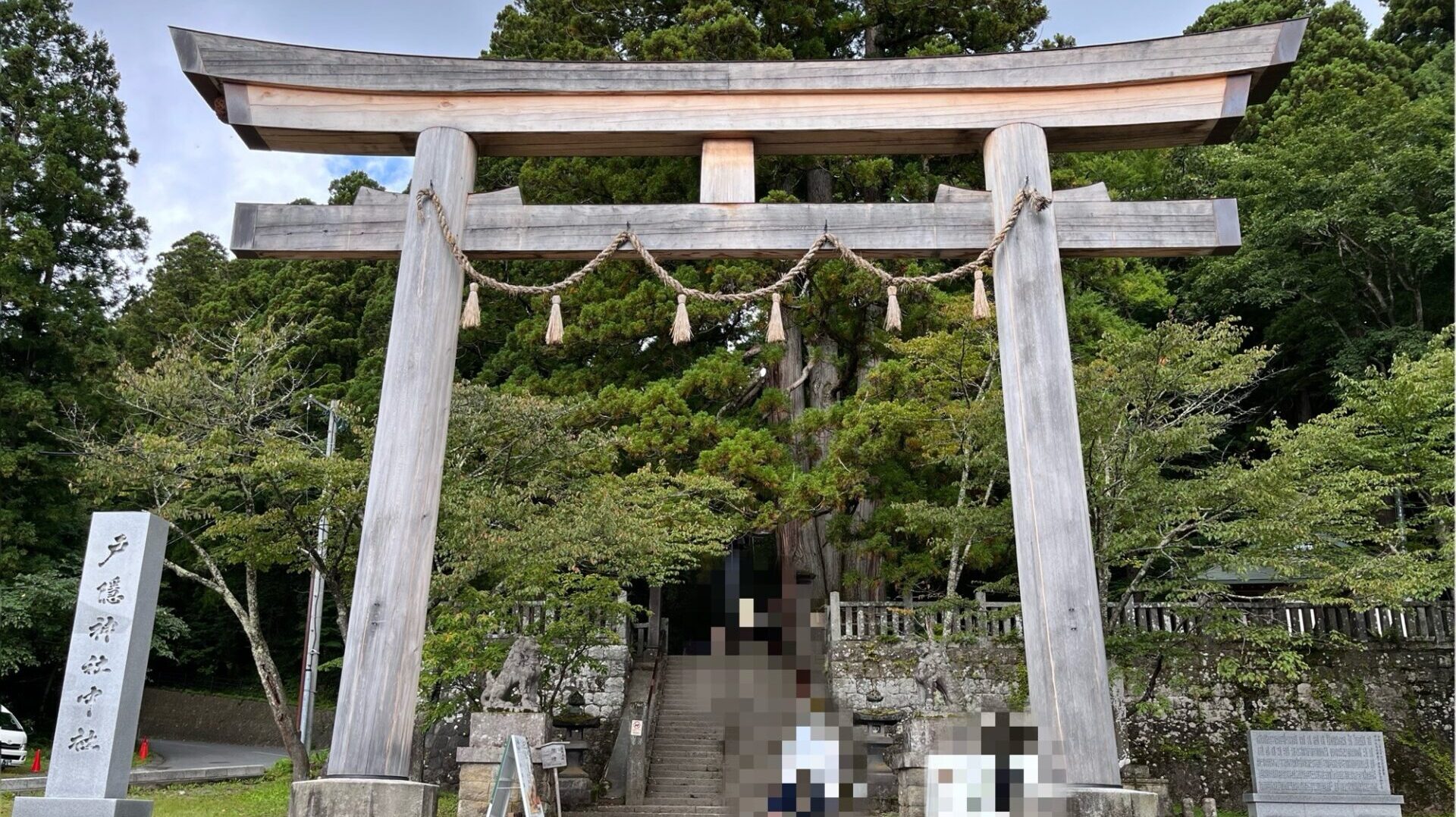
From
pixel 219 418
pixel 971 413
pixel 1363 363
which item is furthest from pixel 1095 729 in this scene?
pixel 1363 363

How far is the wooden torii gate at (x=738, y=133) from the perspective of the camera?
18.5 feet

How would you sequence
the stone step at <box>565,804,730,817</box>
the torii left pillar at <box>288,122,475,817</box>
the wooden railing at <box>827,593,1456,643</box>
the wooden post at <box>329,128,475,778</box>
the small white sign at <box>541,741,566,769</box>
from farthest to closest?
the wooden railing at <box>827,593,1456,643</box>, the stone step at <box>565,804,730,817</box>, the small white sign at <box>541,741,566,769</box>, the wooden post at <box>329,128,475,778</box>, the torii left pillar at <box>288,122,475,817</box>


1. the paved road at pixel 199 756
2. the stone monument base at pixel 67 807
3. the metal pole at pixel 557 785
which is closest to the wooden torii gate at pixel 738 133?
the stone monument base at pixel 67 807

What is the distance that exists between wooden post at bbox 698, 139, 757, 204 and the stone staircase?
6530 mm

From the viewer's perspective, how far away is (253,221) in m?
5.76

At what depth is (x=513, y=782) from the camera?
19.6ft

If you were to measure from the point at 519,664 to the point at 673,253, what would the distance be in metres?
4.61

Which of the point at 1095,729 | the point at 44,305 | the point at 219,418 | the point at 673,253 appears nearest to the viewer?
the point at 1095,729

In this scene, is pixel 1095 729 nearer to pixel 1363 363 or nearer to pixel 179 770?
pixel 179 770

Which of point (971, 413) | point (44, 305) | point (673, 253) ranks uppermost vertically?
point (44, 305)

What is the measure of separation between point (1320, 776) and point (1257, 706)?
12.9ft

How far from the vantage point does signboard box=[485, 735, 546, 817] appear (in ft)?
18.5

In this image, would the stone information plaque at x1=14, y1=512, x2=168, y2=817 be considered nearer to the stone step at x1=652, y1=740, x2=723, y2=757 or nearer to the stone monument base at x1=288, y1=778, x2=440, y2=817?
the stone monument base at x1=288, y1=778, x2=440, y2=817

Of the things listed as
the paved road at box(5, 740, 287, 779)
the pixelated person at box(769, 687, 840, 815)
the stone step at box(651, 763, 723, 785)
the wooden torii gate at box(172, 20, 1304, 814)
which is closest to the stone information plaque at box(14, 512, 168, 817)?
the wooden torii gate at box(172, 20, 1304, 814)
